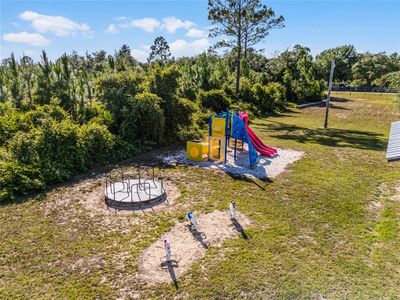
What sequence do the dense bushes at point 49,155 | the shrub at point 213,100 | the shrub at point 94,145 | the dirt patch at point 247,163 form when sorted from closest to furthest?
the dense bushes at point 49,155 → the dirt patch at point 247,163 → the shrub at point 94,145 → the shrub at point 213,100

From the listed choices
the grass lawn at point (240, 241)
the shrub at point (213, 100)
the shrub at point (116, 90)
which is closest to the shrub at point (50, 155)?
the grass lawn at point (240, 241)

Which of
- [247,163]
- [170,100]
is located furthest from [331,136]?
[170,100]

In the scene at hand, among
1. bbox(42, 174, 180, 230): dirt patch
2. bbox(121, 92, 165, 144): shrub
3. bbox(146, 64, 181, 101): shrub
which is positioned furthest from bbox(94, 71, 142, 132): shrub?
bbox(42, 174, 180, 230): dirt patch

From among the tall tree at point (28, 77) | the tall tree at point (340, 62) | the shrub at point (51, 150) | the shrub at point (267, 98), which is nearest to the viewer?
the shrub at point (51, 150)

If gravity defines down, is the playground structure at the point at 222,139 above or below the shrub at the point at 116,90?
below

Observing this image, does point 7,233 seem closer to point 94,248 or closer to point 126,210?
point 94,248

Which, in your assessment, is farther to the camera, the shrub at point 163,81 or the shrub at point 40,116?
the shrub at point 163,81

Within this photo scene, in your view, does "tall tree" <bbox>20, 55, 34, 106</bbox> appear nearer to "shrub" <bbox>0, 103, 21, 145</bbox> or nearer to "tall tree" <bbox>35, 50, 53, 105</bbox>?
"tall tree" <bbox>35, 50, 53, 105</bbox>

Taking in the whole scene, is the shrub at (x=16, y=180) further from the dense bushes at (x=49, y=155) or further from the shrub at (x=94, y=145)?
the shrub at (x=94, y=145)
